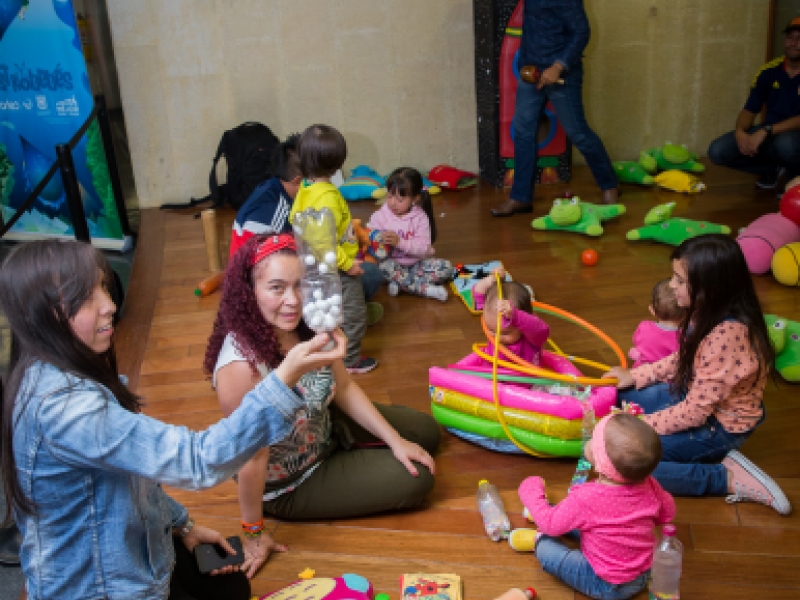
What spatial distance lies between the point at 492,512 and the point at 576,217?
9.69 ft

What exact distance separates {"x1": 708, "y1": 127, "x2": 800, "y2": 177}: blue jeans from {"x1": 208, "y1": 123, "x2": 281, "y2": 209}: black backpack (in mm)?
3328

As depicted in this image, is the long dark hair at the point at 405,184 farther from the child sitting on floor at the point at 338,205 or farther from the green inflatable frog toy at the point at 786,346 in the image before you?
the green inflatable frog toy at the point at 786,346

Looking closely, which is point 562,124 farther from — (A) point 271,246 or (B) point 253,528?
(B) point 253,528

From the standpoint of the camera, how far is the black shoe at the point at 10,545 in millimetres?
2529

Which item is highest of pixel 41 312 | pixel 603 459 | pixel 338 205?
pixel 41 312

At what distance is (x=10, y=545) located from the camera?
2590 millimetres

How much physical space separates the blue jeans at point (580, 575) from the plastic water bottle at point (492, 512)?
20cm

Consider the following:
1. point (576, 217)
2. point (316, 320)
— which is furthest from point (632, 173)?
point (316, 320)

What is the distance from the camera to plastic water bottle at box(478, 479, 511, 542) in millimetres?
2494

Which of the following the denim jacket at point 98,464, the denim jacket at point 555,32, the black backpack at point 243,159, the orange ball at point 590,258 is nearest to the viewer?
the denim jacket at point 98,464

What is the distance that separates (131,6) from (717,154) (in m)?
4.50

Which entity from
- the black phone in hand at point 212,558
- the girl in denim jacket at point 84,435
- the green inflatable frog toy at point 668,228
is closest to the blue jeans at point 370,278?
the green inflatable frog toy at point 668,228

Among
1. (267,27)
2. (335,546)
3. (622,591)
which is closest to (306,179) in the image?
(335,546)

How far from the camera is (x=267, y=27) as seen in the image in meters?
6.08
